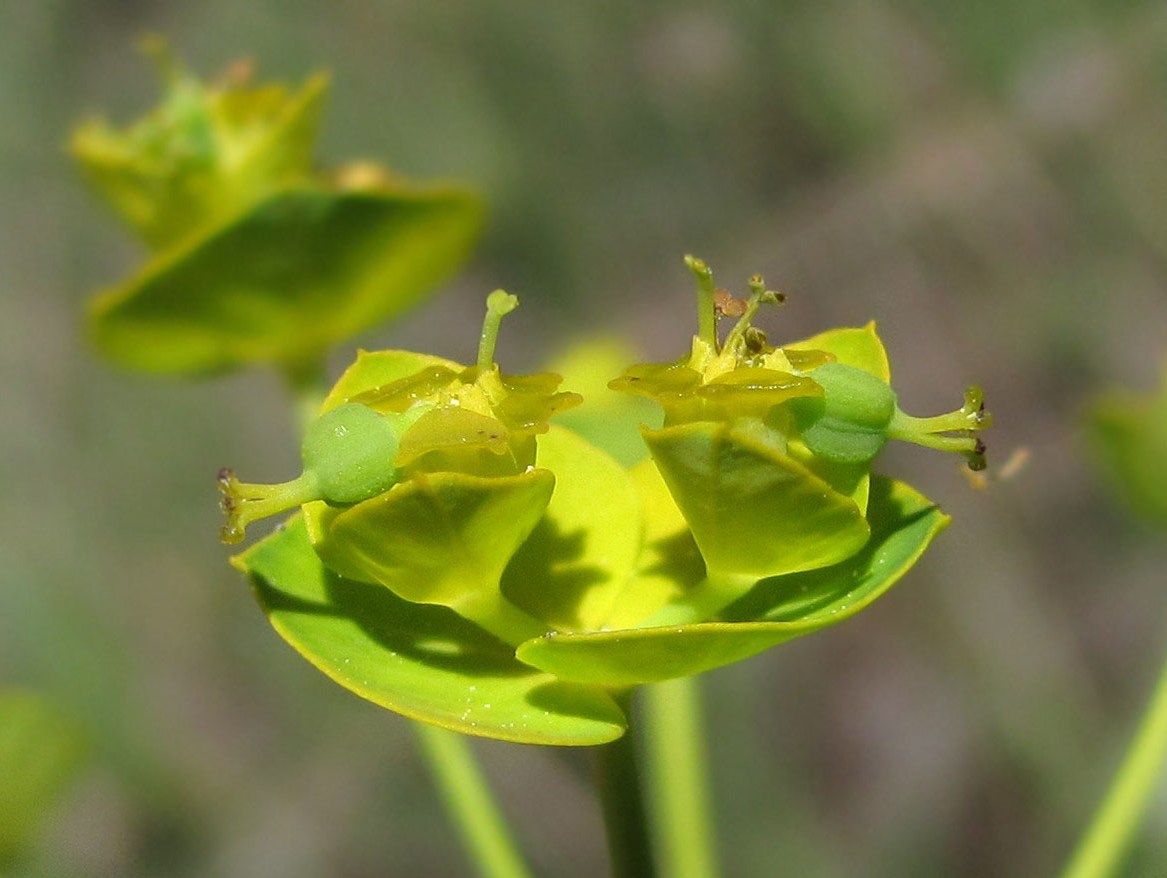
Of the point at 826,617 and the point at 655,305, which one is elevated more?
the point at 826,617

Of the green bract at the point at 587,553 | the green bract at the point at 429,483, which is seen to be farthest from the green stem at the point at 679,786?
the green bract at the point at 429,483

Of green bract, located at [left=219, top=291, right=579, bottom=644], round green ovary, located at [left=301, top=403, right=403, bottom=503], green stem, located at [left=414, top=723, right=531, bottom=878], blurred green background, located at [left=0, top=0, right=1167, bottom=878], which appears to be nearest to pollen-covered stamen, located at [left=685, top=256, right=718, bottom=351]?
green bract, located at [left=219, top=291, right=579, bottom=644]

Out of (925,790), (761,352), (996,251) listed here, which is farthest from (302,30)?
(761,352)

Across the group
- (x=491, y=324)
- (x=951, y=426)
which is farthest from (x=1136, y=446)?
(x=491, y=324)

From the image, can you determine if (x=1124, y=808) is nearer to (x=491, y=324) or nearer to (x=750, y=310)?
(x=750, y=310)

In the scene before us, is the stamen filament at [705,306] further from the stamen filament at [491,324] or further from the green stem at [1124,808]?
the green stem at [1124,808]

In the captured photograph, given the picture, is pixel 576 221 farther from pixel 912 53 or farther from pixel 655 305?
pixel 912 53

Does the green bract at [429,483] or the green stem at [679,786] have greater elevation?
the green bract at [429,483]
